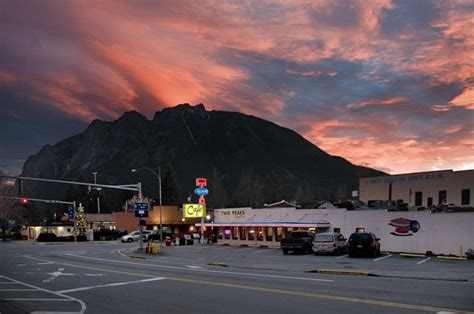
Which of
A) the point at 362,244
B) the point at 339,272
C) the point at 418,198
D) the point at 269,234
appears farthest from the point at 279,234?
the point at 339,272

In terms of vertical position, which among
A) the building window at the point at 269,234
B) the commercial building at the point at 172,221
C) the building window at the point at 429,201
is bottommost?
the commercial building at the point at 172,221

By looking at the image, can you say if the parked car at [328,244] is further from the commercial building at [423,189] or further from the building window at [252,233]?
the building window at [252,233]

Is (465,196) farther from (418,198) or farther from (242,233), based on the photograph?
(242,233)

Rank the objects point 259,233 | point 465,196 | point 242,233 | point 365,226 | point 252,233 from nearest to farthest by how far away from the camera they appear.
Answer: point 365,226, point 465,196, point 259,233, point 252,233, point 242,233

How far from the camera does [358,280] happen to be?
2148cm

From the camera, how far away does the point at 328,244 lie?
3978 centimetres

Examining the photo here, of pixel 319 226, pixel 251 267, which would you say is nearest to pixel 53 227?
pixel 319 226

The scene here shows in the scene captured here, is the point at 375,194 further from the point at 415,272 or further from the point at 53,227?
the point at 53,227

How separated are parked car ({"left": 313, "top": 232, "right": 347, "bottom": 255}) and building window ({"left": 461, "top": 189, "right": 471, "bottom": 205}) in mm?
17129

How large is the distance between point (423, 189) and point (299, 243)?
65.7 ft

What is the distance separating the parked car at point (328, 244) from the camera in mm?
39688

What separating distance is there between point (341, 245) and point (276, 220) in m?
14.9

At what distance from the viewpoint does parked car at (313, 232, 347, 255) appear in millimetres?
39688

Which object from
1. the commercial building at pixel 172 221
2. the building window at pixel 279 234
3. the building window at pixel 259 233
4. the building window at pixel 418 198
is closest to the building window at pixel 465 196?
the building window at pixel 418 198
